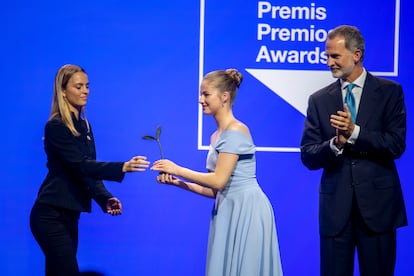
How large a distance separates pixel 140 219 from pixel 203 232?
0.42m

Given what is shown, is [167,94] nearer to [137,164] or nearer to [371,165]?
[137,164]

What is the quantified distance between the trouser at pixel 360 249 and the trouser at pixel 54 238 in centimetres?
127

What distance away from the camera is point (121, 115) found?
4055mm

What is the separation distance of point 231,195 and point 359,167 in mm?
627

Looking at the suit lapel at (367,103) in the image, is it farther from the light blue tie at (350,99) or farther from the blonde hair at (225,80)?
the blonde hair at (225,80)

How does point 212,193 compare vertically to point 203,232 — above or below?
above

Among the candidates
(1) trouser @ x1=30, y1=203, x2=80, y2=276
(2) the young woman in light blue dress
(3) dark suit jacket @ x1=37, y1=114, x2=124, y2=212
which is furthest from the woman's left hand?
(1) trouser @ x1=30, y1=203, x2=80, y2=276

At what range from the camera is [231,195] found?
3.06m

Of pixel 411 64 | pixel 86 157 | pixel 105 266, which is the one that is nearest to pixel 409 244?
pixel 411 64

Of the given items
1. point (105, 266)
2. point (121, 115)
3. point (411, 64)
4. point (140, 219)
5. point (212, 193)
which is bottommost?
point (105, 266)

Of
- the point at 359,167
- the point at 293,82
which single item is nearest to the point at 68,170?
the point at 359,167

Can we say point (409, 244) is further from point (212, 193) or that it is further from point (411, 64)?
point (212, 193)

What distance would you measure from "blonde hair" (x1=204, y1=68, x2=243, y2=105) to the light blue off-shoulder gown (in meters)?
0.23

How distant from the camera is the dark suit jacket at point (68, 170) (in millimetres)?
3143
